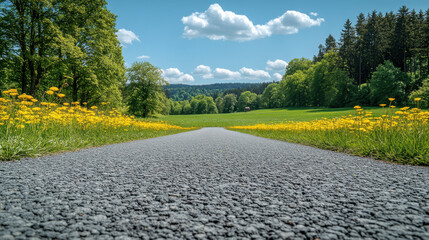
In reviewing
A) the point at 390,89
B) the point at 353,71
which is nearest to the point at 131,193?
the point at 390,89

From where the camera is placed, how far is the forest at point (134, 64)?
48.0 ft

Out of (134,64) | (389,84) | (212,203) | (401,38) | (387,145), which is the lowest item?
(212,203)

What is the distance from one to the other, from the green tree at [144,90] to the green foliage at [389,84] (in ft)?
126

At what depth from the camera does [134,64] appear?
126ft

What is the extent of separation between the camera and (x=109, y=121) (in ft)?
28.0

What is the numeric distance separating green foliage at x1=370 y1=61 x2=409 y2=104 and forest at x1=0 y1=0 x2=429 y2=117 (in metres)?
0.13

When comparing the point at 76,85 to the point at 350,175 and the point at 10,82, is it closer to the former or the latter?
the point at 10,82

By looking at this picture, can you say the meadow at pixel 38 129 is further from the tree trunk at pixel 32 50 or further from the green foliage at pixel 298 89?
the green foliage at pixel 298 89

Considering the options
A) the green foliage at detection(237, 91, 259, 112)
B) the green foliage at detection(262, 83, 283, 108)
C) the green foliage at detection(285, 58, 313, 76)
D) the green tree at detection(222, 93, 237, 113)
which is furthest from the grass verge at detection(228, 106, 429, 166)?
the green tree at detection(222, 93, 237, 113)

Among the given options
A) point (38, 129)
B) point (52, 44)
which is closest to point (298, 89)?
point (52, 44)

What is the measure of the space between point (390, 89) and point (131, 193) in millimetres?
44016

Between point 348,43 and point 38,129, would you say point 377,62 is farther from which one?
point 38,129

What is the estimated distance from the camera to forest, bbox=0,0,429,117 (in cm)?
1462

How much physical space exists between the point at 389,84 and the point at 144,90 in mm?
41889
